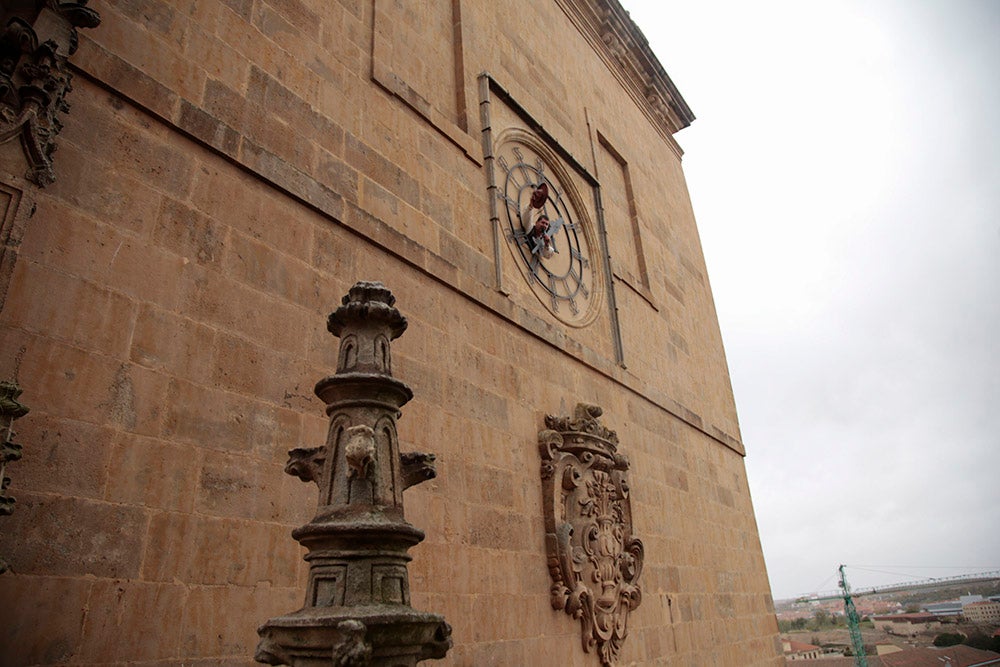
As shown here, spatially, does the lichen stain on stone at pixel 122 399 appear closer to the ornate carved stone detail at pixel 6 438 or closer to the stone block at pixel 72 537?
the stone block at pixel 72 537

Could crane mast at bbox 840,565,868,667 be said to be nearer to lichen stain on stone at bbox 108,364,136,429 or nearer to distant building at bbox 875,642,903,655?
distant building at bbox 875,642,903,655

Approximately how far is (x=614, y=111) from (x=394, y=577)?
899 centimetres

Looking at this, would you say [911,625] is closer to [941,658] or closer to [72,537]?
[941,658]

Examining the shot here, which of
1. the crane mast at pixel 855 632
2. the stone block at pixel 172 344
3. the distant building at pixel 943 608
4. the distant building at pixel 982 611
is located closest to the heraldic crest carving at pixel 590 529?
the stone block at pixel 172 344

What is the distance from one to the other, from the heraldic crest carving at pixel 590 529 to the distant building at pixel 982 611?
49162 mm

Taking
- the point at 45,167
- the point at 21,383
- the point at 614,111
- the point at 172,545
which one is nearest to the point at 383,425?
the point at 172,545

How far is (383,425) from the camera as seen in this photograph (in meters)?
2.19

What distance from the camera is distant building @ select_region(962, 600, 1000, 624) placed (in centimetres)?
4253

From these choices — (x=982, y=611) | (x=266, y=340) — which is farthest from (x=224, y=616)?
(x=982, y=611)

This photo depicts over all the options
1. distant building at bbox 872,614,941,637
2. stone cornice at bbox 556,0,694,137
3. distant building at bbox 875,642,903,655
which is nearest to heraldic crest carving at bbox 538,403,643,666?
stone cornice at bbox 556,0,694,137

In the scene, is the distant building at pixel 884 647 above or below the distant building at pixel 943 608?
below

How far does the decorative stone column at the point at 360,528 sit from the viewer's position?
1755 millimetres

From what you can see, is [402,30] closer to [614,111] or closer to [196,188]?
[196,188]

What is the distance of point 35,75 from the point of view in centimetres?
244
